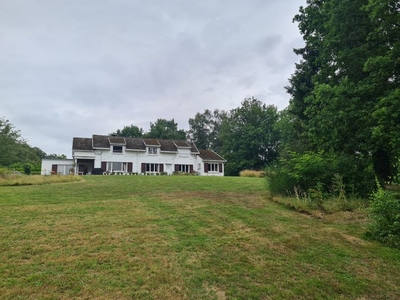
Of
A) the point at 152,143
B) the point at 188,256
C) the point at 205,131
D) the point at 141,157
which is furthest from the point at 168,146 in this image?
the point at 188,256

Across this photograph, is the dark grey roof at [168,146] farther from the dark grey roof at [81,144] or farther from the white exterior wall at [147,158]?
the dark grey roof at [81,144]

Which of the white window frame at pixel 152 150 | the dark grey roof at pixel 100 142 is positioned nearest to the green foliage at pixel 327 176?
the white window frame at pixel 152 150

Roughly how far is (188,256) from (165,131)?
5422cm

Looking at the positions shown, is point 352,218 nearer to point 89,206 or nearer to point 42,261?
point 42,261

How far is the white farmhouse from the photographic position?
106 ft

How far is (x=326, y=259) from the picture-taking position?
4.22 meters

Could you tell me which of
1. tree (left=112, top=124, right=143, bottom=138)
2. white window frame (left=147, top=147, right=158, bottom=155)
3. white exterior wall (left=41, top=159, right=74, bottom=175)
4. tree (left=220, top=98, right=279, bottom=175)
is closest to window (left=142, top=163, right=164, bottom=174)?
white window frame (left=147, top=147, right=158, bottom=155)

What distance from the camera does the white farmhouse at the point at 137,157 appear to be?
32.3 metres

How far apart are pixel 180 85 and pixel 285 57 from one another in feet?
36.7

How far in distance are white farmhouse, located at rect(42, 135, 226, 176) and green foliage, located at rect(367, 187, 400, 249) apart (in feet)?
99.6

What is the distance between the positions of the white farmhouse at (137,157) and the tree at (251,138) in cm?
817

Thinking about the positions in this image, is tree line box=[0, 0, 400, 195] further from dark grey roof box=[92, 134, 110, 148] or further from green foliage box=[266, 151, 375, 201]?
dark grey roof box=[92, 134, 110, 148]

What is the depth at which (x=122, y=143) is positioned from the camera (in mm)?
33719

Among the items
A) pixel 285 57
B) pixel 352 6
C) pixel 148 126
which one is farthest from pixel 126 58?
pixel 148 126
